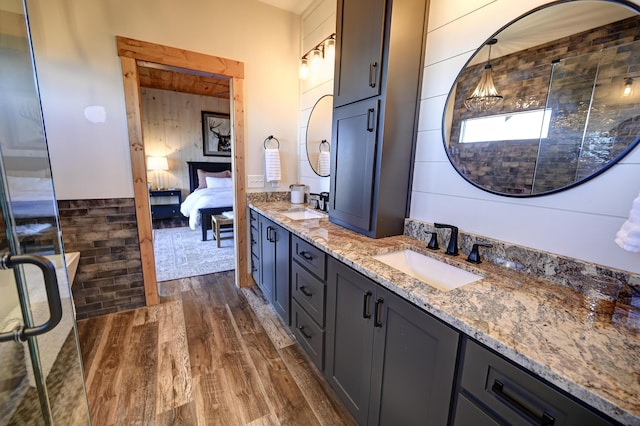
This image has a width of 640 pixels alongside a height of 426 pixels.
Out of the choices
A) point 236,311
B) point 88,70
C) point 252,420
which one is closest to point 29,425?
point 252,420

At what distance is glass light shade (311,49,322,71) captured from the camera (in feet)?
7.82

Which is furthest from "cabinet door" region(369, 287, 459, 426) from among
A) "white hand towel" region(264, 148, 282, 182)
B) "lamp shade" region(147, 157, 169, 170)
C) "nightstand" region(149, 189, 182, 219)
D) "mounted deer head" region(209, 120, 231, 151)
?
"mounted deer head" region(209, 120, 231, 151)

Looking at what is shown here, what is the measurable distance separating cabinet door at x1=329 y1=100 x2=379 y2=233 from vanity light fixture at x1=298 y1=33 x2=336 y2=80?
0.88 metres

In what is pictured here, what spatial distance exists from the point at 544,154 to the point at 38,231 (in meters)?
2.10

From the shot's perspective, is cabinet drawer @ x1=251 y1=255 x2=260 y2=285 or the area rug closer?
cabinet drawer @ x1=251 y1=255 x2=260 y2=285

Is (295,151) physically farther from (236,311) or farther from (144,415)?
(144,415)

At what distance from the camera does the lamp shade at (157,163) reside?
5.26 m

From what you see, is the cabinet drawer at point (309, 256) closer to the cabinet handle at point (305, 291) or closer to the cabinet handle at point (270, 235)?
the cabinet handle at point (305, 291)

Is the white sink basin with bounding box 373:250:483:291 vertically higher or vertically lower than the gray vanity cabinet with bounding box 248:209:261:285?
higher

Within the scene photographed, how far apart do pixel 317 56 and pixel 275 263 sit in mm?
1925

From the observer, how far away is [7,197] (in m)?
0.92

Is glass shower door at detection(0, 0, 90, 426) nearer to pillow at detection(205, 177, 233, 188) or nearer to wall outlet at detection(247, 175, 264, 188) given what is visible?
wall outlet at detection(247, 175, 264, 188)

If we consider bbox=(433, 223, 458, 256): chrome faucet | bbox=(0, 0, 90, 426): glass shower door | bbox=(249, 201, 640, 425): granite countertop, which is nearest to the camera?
bbox=(249, 201, 640, 425): granite countertop

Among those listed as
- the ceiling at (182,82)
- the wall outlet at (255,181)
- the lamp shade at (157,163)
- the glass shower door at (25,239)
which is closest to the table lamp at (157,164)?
the lamp shade at (157,163)
